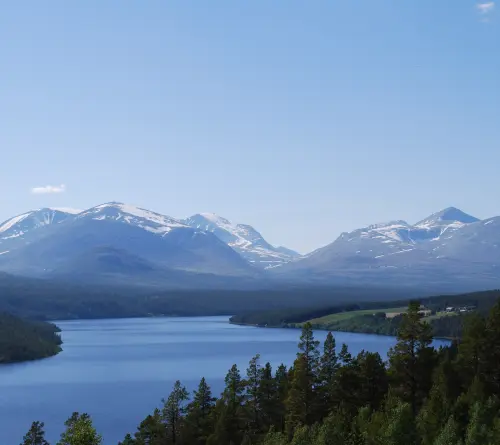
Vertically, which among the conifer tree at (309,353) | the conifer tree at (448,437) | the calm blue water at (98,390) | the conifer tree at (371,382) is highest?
the conifer tree at (309,353)

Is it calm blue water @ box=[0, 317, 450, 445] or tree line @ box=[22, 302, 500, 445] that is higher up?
tree line @ box=[22, 302, 500, 445]

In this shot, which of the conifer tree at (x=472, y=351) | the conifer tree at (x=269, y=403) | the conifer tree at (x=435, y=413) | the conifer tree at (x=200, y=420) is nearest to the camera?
the conifer tree at (x=435, y=413)

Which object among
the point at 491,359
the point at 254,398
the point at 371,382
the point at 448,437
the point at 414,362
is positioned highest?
the point at 491,359

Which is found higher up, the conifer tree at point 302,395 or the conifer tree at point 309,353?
the conifer tree at point 309,353

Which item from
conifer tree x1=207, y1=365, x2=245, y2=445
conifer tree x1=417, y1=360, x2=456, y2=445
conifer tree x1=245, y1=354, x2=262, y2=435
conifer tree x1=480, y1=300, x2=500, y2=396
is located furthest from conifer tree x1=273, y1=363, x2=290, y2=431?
conifer tree x1=480, y1=300, x2=500, y2=396

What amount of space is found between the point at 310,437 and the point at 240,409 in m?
13.2

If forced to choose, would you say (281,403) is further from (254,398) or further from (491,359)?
(491,359)

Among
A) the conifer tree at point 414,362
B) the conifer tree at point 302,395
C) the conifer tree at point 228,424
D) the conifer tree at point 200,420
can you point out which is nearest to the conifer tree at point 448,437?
the conifer tree at point 302,395

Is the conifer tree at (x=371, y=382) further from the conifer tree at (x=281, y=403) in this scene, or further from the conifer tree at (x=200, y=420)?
the conifer tree at (x=200, y=420)

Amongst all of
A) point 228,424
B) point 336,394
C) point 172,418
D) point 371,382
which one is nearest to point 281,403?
point 336,394

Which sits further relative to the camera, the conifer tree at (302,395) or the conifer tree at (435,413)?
the conifer tree at (302,395)

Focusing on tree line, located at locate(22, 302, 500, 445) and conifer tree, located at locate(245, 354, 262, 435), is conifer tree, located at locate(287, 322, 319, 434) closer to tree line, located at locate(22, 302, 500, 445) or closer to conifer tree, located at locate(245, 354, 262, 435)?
tree line, located at locate(22, 302, 500, 445)

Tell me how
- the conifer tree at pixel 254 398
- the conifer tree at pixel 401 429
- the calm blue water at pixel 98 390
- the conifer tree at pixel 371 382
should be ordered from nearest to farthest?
the conifer tree at pixel 401 429, the conifer tree at pixel 371 382, the conifer tree at pixel 254 398, the calm blue water at pixel 98 390

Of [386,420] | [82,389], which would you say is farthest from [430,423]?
[82,389]
